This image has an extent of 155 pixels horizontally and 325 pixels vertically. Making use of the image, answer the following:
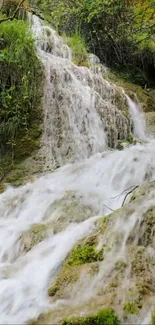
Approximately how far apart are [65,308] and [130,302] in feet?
1.38

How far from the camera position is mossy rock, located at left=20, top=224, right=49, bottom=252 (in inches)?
136

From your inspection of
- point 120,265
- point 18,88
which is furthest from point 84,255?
point 18,88

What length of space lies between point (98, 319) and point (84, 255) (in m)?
0.74

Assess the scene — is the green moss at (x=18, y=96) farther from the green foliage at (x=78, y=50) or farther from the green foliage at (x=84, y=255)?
the green foliage at (x=84, y=255)

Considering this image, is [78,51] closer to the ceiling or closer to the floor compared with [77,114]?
closer to the ceiling

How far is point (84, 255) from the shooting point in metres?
2.94

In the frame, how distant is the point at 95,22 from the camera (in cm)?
923

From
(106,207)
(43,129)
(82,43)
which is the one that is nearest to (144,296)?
(106,207)

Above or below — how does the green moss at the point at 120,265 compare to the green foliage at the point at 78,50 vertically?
below

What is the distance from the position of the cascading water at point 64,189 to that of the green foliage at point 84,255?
4.0 inches

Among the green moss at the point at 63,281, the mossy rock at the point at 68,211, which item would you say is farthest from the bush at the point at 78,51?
the green moss at the point at 63,281

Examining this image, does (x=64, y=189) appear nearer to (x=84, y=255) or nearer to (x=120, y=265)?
(x=84, y=255)

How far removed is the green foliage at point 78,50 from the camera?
8156mm

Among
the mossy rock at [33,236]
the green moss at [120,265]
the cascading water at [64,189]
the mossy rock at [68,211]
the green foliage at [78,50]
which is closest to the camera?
the green moss at [120,265]
